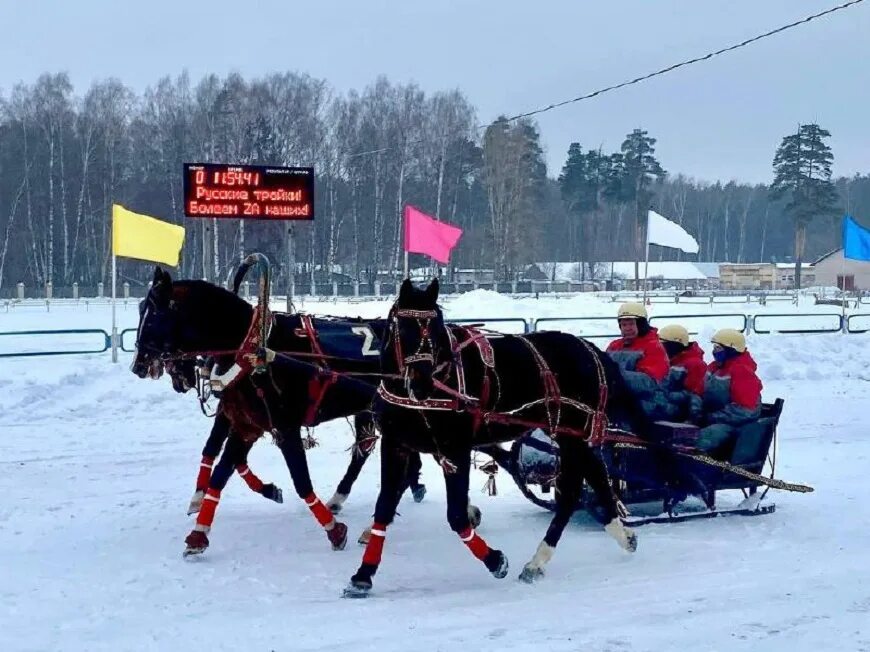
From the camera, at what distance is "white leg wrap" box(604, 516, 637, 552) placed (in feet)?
22.8

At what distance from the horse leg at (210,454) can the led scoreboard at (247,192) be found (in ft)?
23.6

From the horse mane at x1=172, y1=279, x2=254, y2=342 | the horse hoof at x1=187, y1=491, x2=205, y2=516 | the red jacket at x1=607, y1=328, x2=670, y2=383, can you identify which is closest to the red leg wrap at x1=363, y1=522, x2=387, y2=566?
the horse mane at x1=172, y1=279, x2=254, y2=342

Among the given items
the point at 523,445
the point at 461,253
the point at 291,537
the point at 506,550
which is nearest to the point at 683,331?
the point at 523,445

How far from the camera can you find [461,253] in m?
55.5

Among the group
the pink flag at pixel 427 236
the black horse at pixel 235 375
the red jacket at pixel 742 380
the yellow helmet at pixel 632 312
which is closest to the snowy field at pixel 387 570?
the black horse at pixel 235 375

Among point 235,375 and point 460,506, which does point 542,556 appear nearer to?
point 460,506

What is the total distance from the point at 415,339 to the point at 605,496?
2078mm

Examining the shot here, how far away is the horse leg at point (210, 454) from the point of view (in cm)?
790

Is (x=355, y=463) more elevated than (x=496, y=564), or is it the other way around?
(x=355, y=463)

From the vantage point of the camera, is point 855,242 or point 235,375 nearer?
point 235,375

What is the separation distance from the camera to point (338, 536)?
279 inches

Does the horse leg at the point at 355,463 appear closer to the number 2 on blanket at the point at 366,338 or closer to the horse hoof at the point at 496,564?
the number 2 on blanket at the point at 366,338

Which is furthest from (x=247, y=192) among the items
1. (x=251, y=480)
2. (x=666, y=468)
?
(x=666, y=468)

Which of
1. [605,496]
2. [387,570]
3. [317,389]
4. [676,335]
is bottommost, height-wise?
[387,570]
